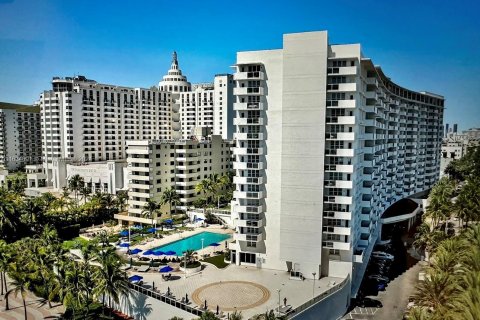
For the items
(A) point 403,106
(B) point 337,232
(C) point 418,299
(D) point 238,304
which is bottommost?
(D) point 238,304

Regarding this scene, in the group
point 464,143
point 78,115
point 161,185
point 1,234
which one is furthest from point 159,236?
point 464,143

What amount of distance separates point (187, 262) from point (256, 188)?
1332 centimetres

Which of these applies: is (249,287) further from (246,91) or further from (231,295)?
(246,91)

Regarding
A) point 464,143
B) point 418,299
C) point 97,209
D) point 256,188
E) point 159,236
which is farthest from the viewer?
point 464,143

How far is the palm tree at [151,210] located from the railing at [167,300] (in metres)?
31.0

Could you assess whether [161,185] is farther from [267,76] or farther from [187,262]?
[267,76]

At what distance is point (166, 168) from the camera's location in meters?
80.9

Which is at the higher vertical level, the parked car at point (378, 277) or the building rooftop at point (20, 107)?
the building rooftop at point (20, 107)

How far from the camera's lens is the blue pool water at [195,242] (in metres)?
60.9

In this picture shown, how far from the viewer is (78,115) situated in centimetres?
11444

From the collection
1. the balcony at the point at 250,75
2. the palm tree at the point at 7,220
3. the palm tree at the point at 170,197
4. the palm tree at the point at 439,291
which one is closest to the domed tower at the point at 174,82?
the palm tree at the point at 170,197

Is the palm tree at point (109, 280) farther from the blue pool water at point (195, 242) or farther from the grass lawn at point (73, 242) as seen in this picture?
the grass lawn at point (73, 242)

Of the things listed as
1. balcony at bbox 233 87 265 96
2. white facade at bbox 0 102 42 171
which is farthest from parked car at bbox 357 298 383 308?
white facade at bbox 0 102 42 171

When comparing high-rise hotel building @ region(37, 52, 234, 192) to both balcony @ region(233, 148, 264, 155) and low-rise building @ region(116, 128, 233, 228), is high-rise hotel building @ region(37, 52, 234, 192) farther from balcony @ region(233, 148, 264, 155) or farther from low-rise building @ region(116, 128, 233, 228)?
balcony @ region(233, 148, 264, 155)
